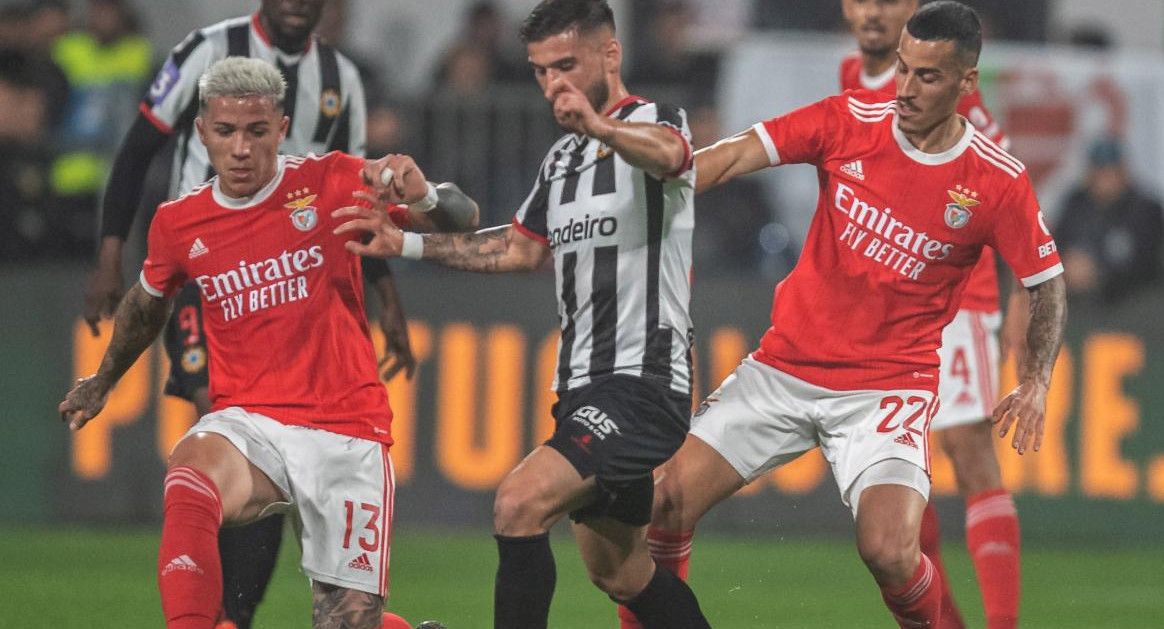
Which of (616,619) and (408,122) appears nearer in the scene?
(616,619)

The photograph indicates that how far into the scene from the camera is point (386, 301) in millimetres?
6680

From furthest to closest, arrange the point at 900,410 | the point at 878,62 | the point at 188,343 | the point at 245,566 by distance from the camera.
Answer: the point at 878,62 < the point at 188,343 < the point at 245,566 < the point at 900,410

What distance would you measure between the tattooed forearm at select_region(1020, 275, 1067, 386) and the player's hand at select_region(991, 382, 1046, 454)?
0.14m

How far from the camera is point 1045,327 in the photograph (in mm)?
5883

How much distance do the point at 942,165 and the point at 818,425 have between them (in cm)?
94

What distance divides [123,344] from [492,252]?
1.20m

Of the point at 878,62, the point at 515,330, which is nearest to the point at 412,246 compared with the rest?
the point at 878,62

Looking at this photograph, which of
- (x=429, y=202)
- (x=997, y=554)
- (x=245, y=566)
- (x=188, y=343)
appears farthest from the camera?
(x=997, y=554)

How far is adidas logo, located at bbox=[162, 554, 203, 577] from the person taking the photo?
5262 mm

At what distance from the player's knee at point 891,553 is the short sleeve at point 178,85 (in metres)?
2.90

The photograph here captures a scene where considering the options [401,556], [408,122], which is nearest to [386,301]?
[401,556]

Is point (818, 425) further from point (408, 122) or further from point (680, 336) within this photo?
point (408, 122)

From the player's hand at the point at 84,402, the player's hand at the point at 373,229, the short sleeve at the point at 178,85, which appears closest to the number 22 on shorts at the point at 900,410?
the player's hand at the point at 373,229

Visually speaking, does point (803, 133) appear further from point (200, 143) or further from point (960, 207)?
point (200, 143)
